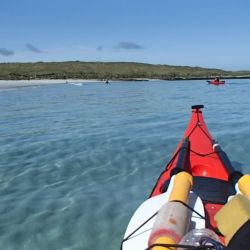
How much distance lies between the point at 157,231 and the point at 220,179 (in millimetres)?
2521

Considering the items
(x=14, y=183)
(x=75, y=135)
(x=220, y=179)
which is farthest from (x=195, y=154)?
(x=75, y=135)

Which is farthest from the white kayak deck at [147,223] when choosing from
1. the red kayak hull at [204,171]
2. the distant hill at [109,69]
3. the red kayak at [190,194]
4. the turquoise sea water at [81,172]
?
the distant hill at [109,69]

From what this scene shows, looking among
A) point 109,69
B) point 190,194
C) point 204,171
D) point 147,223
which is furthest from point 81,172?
point 109,69

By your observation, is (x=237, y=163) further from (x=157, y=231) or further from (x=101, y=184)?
(x=157, y=231)

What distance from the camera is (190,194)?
4289 mm

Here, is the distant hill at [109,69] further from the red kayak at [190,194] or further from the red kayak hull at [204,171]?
the red kayak at [190,194]

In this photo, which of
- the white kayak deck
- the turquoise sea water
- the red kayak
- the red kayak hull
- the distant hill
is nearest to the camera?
the red kayak

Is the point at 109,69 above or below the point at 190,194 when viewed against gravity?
above

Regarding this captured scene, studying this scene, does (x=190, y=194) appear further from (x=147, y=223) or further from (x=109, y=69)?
(x=109, y=69)

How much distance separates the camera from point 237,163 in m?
9.85

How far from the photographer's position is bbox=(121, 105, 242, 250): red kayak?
11.2ft

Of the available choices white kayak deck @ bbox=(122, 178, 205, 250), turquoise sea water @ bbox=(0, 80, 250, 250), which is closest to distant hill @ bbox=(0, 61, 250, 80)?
turquoise sea water @ bbox=(0, 80, 250, 250)

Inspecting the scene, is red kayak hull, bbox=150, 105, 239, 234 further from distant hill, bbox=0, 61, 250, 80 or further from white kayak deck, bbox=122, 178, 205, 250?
distant hill, bbox=0, 61, 250, 80

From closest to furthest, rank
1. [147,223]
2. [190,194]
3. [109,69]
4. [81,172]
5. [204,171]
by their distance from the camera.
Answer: [147,223] → [190,194] → [204,171] → [81,172] → [109,69]
